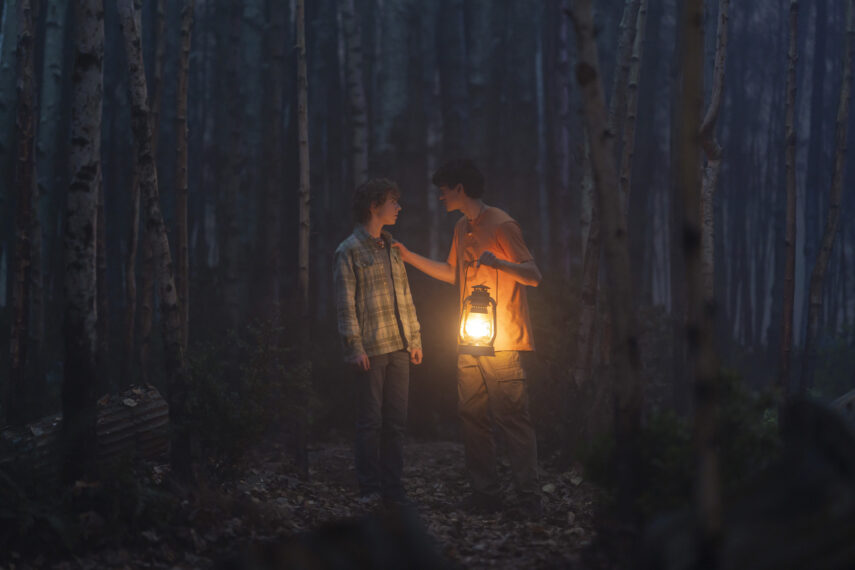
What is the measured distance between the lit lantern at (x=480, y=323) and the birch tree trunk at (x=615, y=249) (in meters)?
1.82

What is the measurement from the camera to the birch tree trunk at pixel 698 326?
2279mm

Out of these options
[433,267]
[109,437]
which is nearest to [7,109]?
[109,437]

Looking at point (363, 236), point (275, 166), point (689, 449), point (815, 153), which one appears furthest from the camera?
point (815, 153)

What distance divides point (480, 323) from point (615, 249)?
1.96 metres

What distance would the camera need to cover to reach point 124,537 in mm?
4363

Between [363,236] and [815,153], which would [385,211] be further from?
[815,153]

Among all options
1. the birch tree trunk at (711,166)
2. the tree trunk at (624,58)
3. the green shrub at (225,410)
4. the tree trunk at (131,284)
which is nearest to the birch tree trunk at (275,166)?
the tree trunk at (131,284)

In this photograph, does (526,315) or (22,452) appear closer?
(22,452)

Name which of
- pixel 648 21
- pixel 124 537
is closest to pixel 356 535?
pixel 124 537

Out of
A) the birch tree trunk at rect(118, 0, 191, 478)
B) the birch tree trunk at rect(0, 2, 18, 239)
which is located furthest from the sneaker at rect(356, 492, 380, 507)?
the birch tree trunk at rect(0, 2, 18, 239)

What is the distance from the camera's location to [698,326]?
2.55 m

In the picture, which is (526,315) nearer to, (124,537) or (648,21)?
(124,537)

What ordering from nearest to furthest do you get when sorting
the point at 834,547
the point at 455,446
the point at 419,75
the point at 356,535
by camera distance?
the point at 834,547, the point at 356,535, the point at 455,446, the point at 419,75

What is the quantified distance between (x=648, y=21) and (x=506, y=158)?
228 cm
